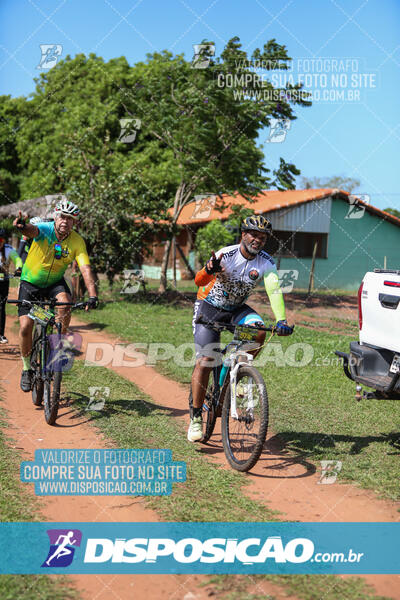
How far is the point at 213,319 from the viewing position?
18.1 ft

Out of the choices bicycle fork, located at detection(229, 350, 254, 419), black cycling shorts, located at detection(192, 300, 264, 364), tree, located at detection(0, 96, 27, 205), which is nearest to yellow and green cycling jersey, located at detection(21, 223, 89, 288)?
black cycling shorts, located at detection(192, 300, 264, 364)

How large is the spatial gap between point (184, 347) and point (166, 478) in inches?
256

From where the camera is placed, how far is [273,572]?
342cm

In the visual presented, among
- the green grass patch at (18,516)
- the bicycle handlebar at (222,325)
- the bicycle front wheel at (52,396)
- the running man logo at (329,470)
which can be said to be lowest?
the green grass patch at (18,516)

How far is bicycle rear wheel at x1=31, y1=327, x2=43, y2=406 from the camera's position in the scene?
6531 millimetres

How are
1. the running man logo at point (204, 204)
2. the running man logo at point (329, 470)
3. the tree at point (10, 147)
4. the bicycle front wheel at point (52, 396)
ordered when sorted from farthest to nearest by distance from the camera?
the tree at point (10, 147) < the running man logo at point (204, 204) < the bicycle front wheel at point (52, 396) < the running man logo at point (329, 470)

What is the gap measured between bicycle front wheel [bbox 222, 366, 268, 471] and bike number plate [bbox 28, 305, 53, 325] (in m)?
2.22

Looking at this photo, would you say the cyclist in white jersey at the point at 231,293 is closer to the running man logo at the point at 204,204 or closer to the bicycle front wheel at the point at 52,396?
the bicycle front wheel at the point at 52,396

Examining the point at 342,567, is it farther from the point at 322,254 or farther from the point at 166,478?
the point at 322,254

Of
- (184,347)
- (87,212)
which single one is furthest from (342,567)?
(87,212)

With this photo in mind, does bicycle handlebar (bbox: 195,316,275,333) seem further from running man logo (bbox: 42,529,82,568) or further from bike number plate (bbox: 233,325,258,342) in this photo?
running man logo (bbox: 42,529,82,568)

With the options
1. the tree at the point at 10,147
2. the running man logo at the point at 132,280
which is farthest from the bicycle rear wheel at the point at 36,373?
the tree at the point at 10,147

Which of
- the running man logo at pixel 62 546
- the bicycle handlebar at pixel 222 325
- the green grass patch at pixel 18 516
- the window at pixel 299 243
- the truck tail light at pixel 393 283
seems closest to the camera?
the green grass patch at pixel 18 516

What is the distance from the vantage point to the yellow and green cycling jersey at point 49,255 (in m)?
6.55
